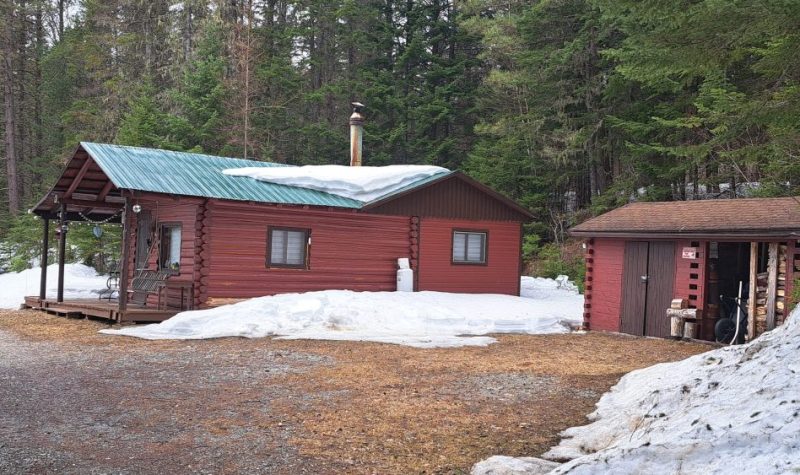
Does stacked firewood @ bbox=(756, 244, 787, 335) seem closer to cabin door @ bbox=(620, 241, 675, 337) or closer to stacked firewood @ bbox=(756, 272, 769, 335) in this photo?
stacked firewood @ bbox=(756, 272, 769, 335)

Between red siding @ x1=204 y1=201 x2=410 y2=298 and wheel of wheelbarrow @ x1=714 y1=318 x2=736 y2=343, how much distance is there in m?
8.35

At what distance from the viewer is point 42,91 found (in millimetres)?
40312

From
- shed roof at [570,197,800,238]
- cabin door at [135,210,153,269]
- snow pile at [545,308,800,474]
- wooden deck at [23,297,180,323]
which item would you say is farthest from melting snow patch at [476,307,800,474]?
cabin door at [135,210,153,269]

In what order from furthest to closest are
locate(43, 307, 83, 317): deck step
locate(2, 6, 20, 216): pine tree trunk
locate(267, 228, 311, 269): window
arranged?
locate(2, 6, 20, 216): pine tree trunk → locate(267, 228, 311, 269): window → locate(43, 307, 83, 317): deck step

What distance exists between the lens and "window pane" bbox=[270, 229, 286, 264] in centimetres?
1678

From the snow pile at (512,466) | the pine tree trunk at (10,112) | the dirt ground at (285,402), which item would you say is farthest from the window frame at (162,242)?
the pine tree trunk at (10,112)

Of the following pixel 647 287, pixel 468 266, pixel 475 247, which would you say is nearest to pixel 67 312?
pixel 468 266

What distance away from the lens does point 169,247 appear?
55.7ft

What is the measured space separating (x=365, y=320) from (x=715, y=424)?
10375mm

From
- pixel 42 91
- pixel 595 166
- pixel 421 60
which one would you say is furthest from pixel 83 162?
pixel 42 91

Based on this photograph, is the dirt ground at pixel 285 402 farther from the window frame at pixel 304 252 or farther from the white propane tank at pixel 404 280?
the white propane tank at pixel 404 280

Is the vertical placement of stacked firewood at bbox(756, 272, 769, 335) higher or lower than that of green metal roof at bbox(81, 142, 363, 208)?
lower

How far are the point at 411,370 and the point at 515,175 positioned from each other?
2057 centimetres

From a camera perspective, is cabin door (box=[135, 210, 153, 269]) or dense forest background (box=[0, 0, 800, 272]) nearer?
cabin door (box=[135, 210, 153, 269])
